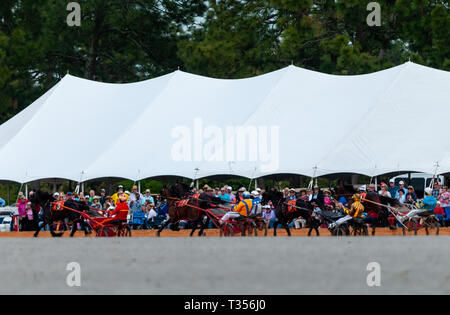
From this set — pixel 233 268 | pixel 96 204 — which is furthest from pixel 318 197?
pixel 233 268

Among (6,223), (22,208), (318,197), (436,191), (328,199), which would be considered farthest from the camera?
(6,223)

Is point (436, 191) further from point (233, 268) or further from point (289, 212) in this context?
point (233, 268)

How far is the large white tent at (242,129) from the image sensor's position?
1332 inches

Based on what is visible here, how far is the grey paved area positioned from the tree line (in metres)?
29.9

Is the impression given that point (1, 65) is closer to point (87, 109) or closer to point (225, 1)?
point (225, 1)

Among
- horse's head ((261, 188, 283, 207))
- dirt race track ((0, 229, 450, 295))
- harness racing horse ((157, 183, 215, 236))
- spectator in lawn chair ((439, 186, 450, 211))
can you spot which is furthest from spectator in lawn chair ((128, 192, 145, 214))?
dirt race track ((0, 229, 450, 295))

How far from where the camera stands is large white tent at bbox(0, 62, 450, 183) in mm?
33844

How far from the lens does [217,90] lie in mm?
39469

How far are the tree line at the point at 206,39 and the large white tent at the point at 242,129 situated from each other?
11.6 m

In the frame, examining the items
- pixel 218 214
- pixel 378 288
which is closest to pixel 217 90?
pixel 218 214

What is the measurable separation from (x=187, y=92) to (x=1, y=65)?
Answer: 63.1 ft

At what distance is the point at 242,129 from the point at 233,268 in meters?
21.3

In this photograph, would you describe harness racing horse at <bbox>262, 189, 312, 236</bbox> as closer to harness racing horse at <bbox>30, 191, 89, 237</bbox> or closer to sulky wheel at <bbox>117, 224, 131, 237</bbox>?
sulky wheel at <bbox>117, 224, 131, 237</bbox>

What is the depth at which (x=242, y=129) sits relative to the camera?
35.4 meters
